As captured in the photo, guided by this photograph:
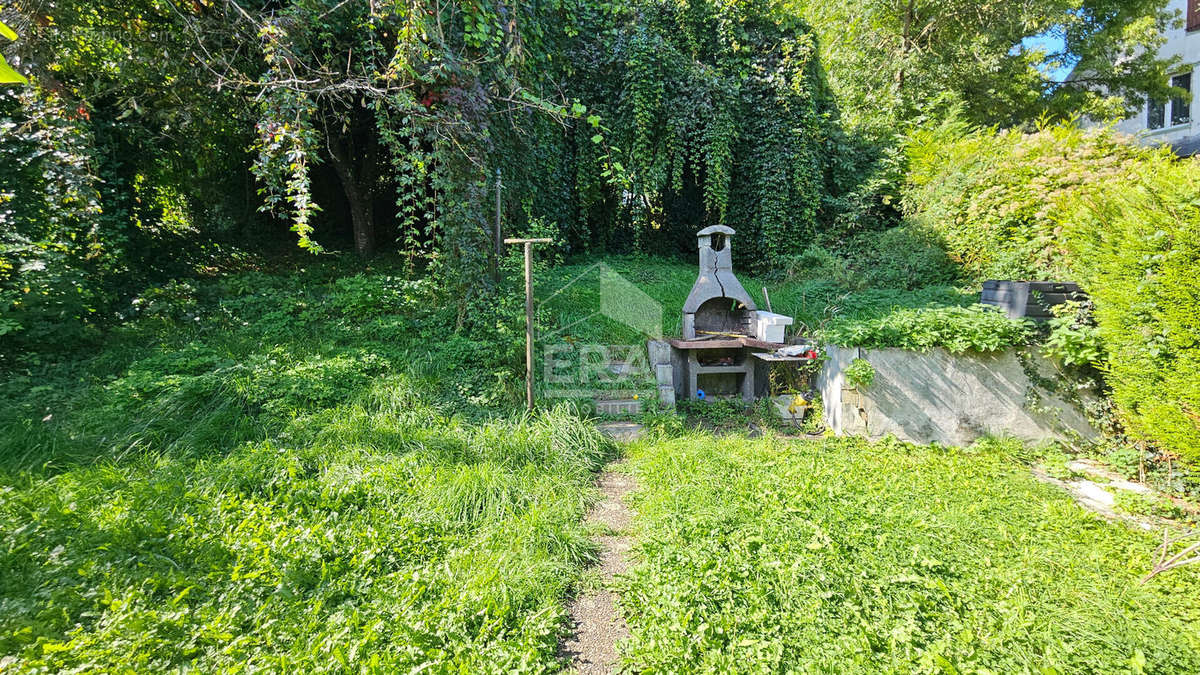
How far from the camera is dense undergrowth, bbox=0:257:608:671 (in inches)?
76.0

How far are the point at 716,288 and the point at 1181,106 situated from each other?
17866 millimetres

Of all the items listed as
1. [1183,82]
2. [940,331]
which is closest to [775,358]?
[940,331]

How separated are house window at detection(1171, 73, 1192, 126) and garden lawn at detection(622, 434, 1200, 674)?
712 inches

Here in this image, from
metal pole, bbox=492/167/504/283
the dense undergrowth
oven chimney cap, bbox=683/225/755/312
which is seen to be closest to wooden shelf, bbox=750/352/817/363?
oven chimney cap, bbox=683/225/755/312

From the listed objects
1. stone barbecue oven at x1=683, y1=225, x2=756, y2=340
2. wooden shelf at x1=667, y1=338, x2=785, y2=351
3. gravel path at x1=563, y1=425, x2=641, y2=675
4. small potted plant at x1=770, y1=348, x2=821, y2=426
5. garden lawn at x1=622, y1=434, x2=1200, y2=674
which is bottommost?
gravel path at x1=563, y1=425, x2=641, y2=675

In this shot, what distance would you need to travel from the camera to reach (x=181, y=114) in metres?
5.23

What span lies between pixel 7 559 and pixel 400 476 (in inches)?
67.8

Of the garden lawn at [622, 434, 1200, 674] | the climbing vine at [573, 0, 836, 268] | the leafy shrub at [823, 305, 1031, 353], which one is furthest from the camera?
the climbing vine at [573, 0, 836, 268]

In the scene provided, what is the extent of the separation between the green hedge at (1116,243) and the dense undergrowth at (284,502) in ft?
12.9

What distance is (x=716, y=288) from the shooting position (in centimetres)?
556

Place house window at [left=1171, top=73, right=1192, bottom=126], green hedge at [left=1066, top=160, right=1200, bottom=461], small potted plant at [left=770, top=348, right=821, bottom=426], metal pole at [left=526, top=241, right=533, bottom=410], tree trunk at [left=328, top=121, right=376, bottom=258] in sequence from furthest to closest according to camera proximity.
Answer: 1. house window at [left=1171, top=73, right=1192, bottom=126]
2. tree trunk at [left=328, top=121, right=376, bottom=258]
3. small potted plant at [left=770, top=348, right=821, bottom=426]
4. metal pole at [left=526, top=241, right=533, bottom=410]
5. green hedge at [left=1066, top=160, right=1200, bottom=461]

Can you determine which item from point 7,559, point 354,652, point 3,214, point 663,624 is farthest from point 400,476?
point 3,214

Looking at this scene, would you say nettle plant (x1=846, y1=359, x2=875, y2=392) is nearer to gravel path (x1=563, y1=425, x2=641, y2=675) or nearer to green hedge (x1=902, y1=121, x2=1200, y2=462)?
green hedge (x1=902, y1=121, x2=1200, y2=462)

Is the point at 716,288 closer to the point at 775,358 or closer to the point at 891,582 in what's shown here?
the point at 775,358
